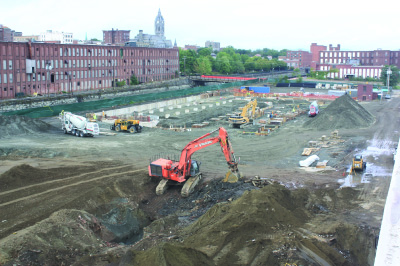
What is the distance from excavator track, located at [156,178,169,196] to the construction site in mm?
58

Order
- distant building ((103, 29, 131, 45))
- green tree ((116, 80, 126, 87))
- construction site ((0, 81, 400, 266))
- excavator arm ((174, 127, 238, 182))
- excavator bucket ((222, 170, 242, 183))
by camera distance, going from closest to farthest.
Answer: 1. construction site ((0, 81, 400, 266))
2. excavator arm ((174, 127, 238, 182))
3. excavator bucket ((222, 170, 242, 183))
4. green tree ((116, 80, 126, 87))
5. distant building ((103, 29, 131, 45))

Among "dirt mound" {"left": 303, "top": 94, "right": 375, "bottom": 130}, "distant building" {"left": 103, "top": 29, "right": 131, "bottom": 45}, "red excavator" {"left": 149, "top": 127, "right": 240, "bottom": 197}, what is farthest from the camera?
"distant building" {"left": 103, "top": 29, "right": 131, "bottom": 45}

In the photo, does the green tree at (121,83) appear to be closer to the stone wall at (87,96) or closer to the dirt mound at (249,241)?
the stone wall at (87,96)

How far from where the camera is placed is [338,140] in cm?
3984

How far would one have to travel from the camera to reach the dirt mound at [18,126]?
3891 cm

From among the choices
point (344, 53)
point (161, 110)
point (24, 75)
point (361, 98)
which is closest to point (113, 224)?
point (161, 110)

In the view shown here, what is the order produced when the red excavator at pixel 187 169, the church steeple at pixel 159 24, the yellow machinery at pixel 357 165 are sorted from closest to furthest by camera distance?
the red excavator at pixel 187 169, the yellow machinery at pixel 357 165, the church steeple at pixel 159 24

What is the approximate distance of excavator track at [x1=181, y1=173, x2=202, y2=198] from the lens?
24.5 m

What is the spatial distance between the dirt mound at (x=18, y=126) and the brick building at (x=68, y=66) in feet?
76.6

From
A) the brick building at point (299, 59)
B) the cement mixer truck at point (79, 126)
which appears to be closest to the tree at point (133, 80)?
the cement mixer truck at point (79, 126)

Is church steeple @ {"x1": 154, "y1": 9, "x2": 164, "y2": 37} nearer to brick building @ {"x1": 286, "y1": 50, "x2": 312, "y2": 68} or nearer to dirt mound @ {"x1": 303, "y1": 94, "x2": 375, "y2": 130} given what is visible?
brick building @ {"x1": 286, "y1": 50, "x2": 312, "y2": 68}

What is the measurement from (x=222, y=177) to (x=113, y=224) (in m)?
8.56

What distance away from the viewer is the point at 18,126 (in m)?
40.0

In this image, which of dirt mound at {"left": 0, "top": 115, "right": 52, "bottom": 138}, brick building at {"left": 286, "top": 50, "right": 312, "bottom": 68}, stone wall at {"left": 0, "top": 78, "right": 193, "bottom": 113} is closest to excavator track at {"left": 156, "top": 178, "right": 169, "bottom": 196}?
dirt mound at {"left": 0, "top": 115, "right": 52, "bottom": 138}
